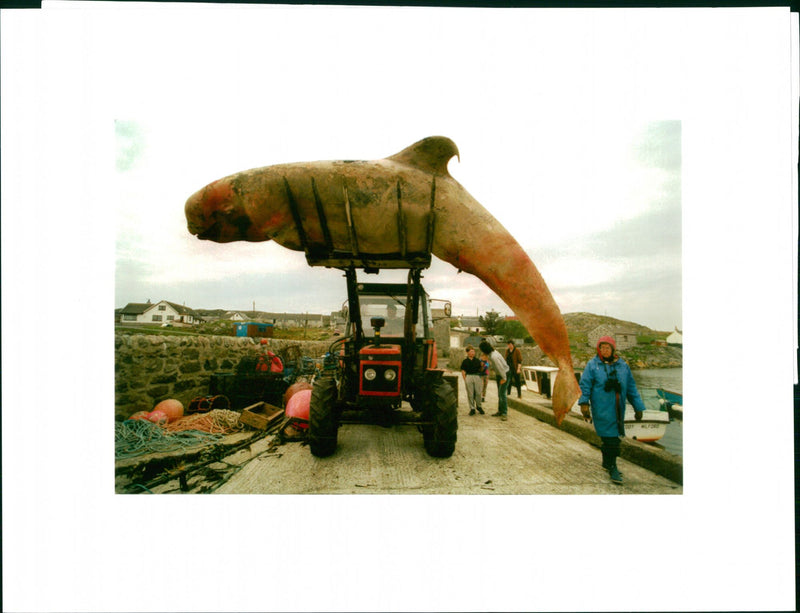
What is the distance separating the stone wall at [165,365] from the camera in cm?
333

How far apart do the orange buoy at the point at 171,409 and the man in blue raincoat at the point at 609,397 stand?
3979 millimetres

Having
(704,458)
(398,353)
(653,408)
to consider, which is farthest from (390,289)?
(704,458)

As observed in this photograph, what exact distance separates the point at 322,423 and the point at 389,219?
1754mm

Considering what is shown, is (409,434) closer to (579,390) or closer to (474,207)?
(579,390)

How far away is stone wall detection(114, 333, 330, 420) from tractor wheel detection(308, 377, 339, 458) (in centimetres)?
165

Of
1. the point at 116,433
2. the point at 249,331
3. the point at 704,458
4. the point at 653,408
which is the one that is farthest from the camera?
the point at 249,331

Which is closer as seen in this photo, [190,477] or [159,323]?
[190,477]

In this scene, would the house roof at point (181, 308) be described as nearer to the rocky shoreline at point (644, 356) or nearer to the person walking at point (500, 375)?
the rocky shoreline at point (644, 356)

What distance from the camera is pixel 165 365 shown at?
3932mm

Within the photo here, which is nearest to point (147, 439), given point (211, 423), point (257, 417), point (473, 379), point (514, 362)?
point (211, 423)

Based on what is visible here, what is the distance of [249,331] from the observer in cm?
589

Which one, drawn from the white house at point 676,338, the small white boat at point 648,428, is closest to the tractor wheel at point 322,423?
the small white boat at point 648,428

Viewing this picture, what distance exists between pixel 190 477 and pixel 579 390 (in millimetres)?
3001

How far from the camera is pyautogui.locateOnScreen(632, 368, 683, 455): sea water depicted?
2.79m
